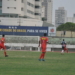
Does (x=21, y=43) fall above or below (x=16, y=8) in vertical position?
below

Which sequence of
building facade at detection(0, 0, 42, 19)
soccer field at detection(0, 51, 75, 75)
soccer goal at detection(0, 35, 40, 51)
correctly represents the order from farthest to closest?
1. building facade at detection(0, 0, 42, 19)
2. soccer goal at detection(0, 35, 40, 51)
3. soccer field at detection(0, 51, 75, 75)

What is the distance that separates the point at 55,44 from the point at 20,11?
25806 millimetres

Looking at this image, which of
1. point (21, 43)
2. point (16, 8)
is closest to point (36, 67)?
point (21, 43)

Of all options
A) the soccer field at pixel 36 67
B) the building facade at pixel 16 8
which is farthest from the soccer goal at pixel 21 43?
the soccer field at pixel 36 67

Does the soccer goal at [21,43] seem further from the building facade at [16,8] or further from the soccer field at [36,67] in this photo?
the soccer field at [36,67]

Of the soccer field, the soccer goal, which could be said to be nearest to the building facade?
the soccer goal

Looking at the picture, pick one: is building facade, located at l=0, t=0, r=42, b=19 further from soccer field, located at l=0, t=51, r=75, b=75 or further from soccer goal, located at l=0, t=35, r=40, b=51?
soccer field, located at l=0, t=51, r=75, b=75

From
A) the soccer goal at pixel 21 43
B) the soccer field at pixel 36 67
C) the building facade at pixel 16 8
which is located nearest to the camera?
the soccer field at pixel 36 67

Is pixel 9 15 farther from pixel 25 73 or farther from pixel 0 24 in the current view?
→ pixel 25 73

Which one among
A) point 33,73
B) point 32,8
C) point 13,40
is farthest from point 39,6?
point 33,73

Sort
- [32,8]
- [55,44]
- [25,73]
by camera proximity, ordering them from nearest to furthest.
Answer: [25,73], [55,44], [32,8]

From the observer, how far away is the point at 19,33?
82.3 meters

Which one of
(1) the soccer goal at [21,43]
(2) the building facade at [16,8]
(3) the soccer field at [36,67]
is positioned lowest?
(1) the soccer goal at [21,43]

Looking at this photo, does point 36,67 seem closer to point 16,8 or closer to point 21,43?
point 21,43
